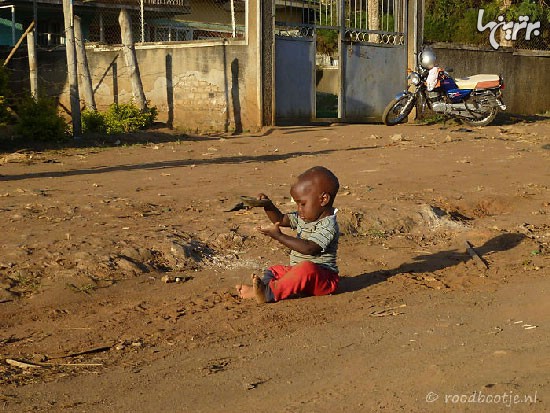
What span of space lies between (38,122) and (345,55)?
6257mm

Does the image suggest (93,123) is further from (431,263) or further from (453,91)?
(431,263)

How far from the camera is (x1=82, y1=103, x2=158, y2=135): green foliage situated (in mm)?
13312

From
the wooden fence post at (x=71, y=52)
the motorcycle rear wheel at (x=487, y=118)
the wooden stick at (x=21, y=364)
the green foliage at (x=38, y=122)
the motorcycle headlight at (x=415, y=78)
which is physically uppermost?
the wooden fence post at (x=71, y=52)

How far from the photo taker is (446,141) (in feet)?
41.4

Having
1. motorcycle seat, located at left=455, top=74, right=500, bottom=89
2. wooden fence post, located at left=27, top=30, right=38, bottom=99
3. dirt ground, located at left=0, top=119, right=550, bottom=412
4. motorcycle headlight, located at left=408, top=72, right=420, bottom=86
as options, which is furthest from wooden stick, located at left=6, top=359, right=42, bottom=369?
motorcycle seat, located at left=455, top=74, right=500, bottom=89

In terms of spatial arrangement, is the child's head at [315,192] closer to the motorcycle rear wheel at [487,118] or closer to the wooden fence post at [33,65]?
the wooden fence post at [33,65]

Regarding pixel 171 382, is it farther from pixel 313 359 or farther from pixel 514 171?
pixel 514 171

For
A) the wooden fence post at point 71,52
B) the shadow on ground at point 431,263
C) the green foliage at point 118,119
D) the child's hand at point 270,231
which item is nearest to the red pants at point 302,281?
the shadow on ground at point 431,263

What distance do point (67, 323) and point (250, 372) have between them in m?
1.33

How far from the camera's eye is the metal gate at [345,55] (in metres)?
14.5

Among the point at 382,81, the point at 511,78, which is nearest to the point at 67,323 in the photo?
the point at 382,81

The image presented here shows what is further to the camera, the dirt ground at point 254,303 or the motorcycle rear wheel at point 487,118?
the motorcycle rear wheel at point 487,118

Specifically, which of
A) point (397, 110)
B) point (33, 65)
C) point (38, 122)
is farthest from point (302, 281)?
point (397, 110)

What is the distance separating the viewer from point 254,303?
4.77 meters
